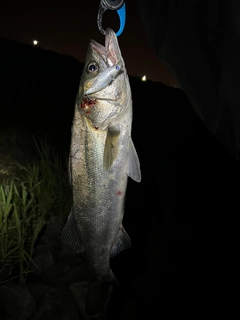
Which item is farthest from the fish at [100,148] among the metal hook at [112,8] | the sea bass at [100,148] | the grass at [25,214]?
the grass at [25,214]

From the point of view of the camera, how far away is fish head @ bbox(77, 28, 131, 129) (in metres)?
1.37

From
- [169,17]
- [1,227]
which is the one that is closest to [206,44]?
[169,17]

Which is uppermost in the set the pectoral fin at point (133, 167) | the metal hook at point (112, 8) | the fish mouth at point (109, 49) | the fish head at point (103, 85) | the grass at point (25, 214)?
the metal hook at point (112, 8)

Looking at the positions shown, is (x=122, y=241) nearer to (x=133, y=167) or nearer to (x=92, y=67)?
(x=133, y=167)

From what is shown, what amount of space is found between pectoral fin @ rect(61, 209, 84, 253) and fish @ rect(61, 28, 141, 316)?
0.06 metres

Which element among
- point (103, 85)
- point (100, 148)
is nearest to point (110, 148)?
point (100, 148)

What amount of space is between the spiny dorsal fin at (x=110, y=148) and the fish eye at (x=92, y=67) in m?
0.30

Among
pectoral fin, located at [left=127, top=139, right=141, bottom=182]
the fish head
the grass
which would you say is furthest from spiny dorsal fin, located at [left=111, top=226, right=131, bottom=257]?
the grass

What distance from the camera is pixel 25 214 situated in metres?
3.67

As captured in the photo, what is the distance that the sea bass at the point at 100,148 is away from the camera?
4.74 feet

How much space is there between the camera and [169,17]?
148 cm

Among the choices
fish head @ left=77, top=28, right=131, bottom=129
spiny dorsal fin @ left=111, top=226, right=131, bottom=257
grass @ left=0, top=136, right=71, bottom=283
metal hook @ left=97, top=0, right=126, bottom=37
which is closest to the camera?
metal hook @ left=97, top=0, right=126, bottom=37

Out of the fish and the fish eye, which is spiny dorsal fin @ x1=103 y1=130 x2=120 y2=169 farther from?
the fish eye

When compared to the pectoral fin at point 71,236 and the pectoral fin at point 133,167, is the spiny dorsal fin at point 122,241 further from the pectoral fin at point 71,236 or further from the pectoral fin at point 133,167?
the pectoral fin at point 133,167
